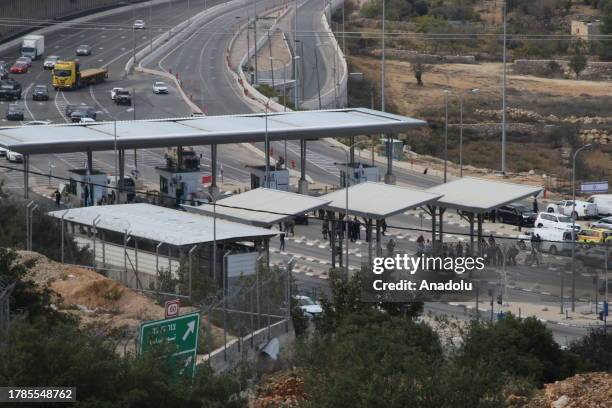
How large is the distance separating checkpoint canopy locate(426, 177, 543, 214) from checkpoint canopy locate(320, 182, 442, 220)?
1.64ft

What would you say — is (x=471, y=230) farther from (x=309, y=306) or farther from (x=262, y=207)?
(x=309, y=306)

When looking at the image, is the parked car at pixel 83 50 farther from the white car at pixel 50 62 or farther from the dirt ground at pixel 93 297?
the dirt ground at pixel 93 297

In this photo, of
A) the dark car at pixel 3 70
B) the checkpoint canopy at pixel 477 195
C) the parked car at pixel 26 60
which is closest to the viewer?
the checkpoint canopy at pixel 477 195

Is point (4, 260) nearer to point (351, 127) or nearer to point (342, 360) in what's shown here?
point (342, 360)

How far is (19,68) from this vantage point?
8569 cm

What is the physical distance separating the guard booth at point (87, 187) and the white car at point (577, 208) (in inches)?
592

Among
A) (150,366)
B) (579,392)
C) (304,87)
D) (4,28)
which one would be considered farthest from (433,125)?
(150,366)

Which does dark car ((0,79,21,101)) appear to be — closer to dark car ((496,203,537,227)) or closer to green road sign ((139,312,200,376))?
dark car ((496,203,537,227))

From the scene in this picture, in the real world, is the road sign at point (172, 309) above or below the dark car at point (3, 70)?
above

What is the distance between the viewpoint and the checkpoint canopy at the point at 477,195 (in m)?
41.4

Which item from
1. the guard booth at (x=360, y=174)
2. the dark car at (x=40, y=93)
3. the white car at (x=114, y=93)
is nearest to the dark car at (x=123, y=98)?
the white car at (x=114, y=93)

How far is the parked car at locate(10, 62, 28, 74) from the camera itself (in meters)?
85.6

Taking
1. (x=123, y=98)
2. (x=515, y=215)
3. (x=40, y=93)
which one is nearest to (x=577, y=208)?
(x=515, y=215)

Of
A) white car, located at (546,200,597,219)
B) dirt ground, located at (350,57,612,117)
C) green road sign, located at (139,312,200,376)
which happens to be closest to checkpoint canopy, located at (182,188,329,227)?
white car, located at (546,200,597,219)
